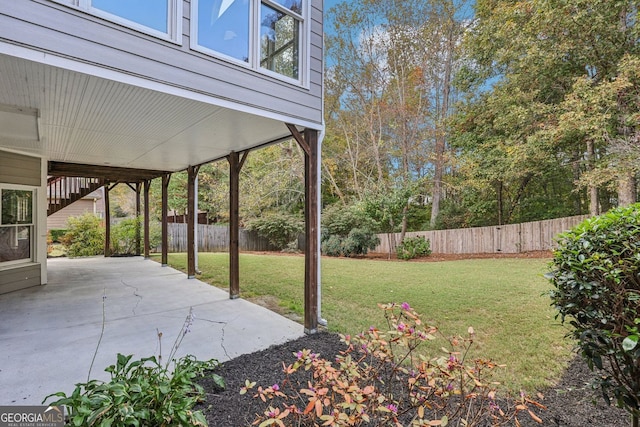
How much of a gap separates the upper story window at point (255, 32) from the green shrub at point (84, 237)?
10876 millimetres

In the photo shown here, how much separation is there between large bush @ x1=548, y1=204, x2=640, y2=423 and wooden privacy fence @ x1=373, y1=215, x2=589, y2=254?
9925 millimetres

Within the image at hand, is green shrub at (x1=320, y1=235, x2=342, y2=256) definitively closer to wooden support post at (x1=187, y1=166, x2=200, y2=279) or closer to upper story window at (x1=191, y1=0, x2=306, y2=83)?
wooden support post at (x1=187, y1=166, x2=200, y2=279)

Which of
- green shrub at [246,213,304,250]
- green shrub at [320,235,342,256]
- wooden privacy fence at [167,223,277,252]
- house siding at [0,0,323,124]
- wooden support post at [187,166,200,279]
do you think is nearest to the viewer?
house siding at [0,0,323,124]

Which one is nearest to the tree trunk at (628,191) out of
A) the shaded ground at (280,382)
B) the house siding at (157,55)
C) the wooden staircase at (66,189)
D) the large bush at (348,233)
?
the large bush at (348,233)

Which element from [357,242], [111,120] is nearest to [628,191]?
[357,242]

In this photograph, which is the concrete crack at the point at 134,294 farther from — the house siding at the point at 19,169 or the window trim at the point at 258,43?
the window trim at the point at 258,43

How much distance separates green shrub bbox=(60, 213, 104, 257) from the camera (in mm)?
10797

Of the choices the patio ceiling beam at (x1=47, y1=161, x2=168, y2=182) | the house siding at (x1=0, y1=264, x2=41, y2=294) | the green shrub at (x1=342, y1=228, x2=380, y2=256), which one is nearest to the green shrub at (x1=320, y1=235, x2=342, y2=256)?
the green shrub at (x1=342, y1=228, x2=380, y2=256)

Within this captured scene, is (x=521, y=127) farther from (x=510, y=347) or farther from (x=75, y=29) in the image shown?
(x=75, y=29)

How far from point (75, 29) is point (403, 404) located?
3739mm

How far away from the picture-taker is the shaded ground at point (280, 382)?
2.13 metres

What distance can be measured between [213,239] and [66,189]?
5.79 metres

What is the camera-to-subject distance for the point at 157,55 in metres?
2.65

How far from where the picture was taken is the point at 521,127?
1062 cm
